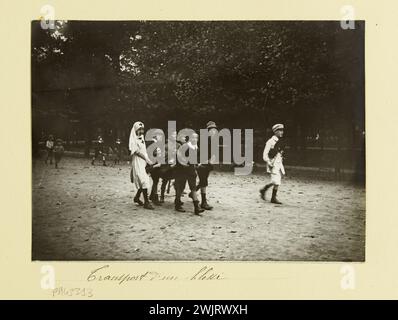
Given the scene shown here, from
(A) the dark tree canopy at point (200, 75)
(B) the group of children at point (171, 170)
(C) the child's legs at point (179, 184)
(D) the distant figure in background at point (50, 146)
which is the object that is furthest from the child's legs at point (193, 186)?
(D) the distant figure in background at point (50, 146)

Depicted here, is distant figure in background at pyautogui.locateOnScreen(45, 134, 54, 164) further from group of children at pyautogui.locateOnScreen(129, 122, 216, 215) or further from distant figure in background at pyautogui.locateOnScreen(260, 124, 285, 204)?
distant figure in background at pyautogui.locateOnScreen(260, 124, 285, 204)

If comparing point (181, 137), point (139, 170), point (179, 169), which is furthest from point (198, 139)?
point (139, 170)

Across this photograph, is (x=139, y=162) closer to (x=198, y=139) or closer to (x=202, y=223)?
(x=198, y=139)

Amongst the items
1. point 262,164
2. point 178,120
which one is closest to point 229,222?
point 262,164

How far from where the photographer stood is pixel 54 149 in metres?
5.70

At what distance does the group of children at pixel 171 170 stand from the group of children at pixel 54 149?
0.97 metres

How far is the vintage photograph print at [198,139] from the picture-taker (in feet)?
18.1

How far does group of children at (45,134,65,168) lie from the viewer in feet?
18.6

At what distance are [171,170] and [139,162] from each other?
475mm

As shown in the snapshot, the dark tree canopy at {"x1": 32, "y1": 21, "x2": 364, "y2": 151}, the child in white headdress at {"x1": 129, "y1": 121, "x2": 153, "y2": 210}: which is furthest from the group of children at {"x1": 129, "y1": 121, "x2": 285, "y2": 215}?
the dark tree canopy at {"x1": 32, "y1": 21, "x2": 364, "y2": 151}

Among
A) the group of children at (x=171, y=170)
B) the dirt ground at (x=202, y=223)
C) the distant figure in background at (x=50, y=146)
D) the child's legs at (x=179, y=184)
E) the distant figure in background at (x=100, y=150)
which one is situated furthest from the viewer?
the distant figure in background at (x=100, y=150)

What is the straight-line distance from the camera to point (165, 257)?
17.9 feet

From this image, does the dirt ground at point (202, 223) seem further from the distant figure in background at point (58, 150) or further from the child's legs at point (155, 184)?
the child's legs at point (155, 184)

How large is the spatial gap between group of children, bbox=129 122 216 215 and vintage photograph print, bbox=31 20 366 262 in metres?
0.02
